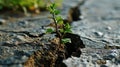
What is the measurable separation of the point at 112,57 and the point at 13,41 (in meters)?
0.75

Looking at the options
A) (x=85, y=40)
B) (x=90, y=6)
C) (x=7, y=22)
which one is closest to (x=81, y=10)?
(x=90, y=6)

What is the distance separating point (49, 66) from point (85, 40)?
47 centimetres

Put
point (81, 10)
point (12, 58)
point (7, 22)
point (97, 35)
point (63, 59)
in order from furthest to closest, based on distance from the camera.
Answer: point (81, 10)
point (7, 22)
point (97, 35)
point (63, 59)
point (12, 58)

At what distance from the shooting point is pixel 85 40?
2330 mm

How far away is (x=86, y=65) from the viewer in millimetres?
1927

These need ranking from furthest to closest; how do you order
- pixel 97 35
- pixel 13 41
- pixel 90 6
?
pixel 90 6 → pixel 97 35 → pixel 13 41

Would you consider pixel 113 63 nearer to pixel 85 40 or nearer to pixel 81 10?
pixel 85 40

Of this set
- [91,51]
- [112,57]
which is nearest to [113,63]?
[112,57]

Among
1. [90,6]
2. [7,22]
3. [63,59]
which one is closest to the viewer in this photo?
[63,59]

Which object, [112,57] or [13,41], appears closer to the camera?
[112,57]

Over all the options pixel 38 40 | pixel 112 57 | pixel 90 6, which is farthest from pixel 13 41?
pixel 90 6

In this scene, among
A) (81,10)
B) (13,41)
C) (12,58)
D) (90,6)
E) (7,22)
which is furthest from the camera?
(90,6)

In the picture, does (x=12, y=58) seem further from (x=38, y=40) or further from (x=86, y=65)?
(x=86, y=65)

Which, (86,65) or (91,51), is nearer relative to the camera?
(86,65)
